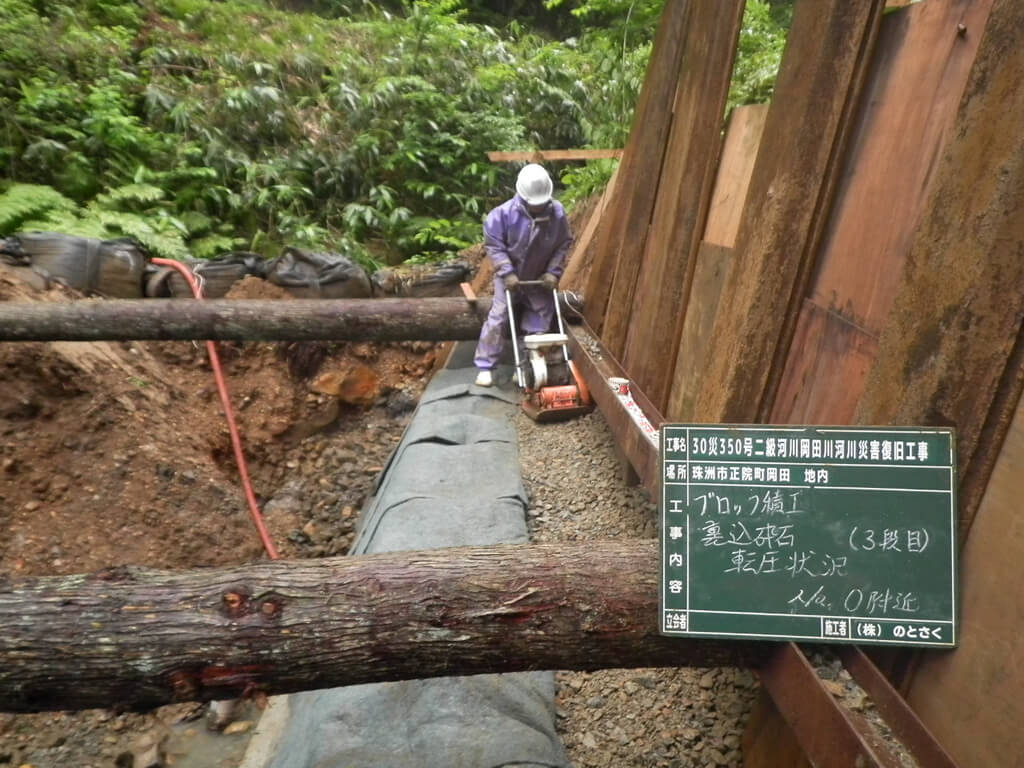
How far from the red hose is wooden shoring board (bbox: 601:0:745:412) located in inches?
109

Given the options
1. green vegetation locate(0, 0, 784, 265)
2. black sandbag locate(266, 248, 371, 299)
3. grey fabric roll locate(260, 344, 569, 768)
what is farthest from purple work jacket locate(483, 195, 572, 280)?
grey fabric roll locate(260, 344, 569, 768)

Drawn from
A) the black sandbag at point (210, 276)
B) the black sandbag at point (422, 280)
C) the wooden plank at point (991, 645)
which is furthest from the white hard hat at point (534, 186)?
the wooden plank at point (991, 645)

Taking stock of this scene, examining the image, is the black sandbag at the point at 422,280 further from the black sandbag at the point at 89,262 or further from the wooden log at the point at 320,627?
the wooden log at the point at 320,627

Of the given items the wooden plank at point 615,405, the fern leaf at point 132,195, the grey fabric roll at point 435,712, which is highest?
the fern leaf at point 132,195

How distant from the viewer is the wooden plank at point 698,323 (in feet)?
9.05

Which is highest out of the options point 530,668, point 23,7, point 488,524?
point 23,7

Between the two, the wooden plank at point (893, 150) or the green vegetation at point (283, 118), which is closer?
the wooden plank at point (893, 150)

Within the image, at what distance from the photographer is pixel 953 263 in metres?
1.41

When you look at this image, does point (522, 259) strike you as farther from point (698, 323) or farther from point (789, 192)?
point (789, 192)

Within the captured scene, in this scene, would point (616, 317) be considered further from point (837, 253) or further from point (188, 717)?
point (188, 717)

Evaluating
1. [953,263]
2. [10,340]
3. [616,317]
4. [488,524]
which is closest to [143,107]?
[10,340]

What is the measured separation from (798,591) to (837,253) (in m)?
1.14

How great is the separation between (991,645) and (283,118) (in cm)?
958

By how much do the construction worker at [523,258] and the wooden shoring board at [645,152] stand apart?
19.8 inches
